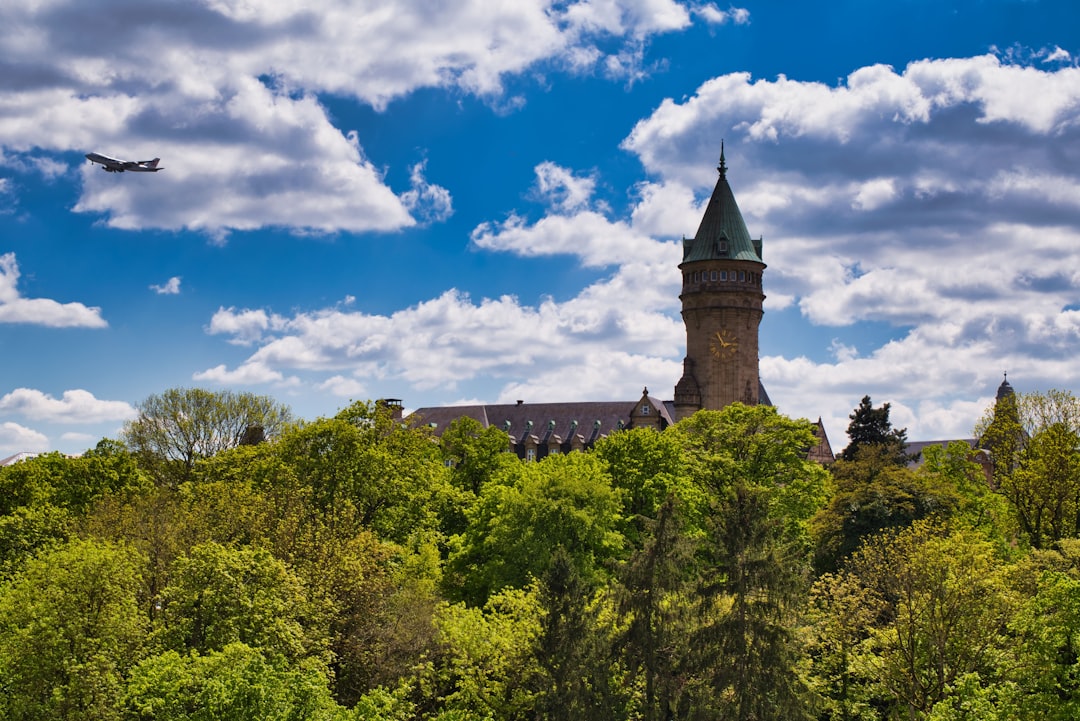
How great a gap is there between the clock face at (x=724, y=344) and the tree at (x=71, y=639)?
74.4 metres

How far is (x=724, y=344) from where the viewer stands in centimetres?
9900

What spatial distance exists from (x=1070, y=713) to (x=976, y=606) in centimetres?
1005

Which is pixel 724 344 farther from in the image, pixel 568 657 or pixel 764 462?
pixel 568 657

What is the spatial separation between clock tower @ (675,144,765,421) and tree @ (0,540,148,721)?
243 ft

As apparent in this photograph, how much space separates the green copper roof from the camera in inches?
3920

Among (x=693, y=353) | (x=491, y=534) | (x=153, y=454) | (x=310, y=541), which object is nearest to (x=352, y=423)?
(x=491, y=534)

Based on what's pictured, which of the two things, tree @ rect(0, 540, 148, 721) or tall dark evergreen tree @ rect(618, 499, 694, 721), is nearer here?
tree @ rect(0, 540, 148, 721)

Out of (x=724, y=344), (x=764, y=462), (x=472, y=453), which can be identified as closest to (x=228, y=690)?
(x=764, y=462)

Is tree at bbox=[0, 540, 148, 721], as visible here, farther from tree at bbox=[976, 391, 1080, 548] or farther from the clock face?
the clock face

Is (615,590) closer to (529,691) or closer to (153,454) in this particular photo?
(529,691)

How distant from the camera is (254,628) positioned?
96.1 feet

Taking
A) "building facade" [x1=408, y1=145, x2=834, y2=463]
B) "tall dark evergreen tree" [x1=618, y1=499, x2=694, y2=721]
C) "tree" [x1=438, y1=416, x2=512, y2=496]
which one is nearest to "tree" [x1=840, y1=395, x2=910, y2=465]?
"building facade" [x1=408, y1=145, x2=834, y2=463]

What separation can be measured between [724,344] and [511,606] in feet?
222

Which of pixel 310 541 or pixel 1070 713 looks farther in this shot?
pixel 310 541
